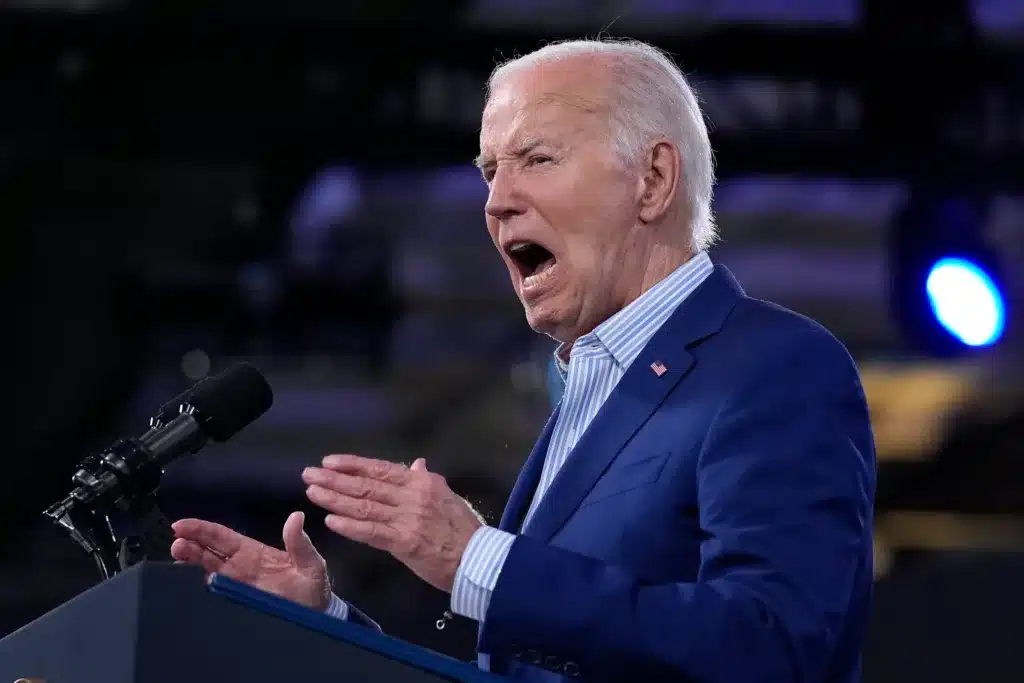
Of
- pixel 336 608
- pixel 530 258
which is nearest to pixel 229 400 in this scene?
pixel 336 608

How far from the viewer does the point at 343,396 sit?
24.5 feet

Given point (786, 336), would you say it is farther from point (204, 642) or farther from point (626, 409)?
point (204, 642)

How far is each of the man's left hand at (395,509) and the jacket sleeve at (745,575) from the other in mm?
61

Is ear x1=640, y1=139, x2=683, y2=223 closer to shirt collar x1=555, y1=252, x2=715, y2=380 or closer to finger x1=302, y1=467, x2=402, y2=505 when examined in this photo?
shirt collar x1=555, y1=252, x2=715, y2=380

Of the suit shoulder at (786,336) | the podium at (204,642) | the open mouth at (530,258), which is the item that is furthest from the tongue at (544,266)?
the podium at (204,642)

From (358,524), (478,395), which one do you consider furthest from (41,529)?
(358,524)

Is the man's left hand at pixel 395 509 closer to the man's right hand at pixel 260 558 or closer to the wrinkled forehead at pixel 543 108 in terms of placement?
the man's right hand at pixel 260 558

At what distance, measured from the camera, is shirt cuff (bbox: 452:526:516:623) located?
1363mm

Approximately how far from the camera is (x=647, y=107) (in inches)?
72.5

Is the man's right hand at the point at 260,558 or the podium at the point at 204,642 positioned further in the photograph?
the man's right hand at the point at 260,558

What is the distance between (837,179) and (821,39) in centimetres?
49

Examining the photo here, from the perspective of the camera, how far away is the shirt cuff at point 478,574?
136 centimetres

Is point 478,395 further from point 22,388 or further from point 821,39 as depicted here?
point 821,39

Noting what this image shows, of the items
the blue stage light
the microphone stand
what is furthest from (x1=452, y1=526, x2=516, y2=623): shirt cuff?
the blue stage light
